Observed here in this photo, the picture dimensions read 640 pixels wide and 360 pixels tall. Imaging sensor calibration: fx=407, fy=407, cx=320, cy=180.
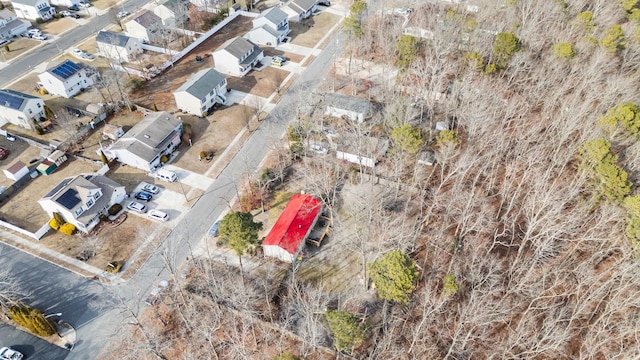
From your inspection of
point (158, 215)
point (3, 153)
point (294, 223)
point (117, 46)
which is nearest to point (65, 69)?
point (117, 46)

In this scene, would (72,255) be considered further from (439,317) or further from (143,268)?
(439,317)

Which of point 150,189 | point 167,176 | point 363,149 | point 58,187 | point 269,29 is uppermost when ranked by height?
point 269,29

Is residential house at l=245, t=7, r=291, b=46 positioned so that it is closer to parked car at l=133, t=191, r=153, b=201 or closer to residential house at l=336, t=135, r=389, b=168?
residential house at l=336, t=135, r=389, b=168

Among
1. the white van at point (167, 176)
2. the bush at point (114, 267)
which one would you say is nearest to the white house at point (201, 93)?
the white van at point (167, 176)

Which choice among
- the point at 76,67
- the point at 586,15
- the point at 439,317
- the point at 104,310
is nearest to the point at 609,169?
the point at 439,317

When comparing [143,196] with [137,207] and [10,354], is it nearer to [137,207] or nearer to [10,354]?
[137,207]

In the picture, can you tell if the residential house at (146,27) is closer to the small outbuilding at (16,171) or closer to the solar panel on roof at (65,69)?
the solar panel on roof at (65,69)
